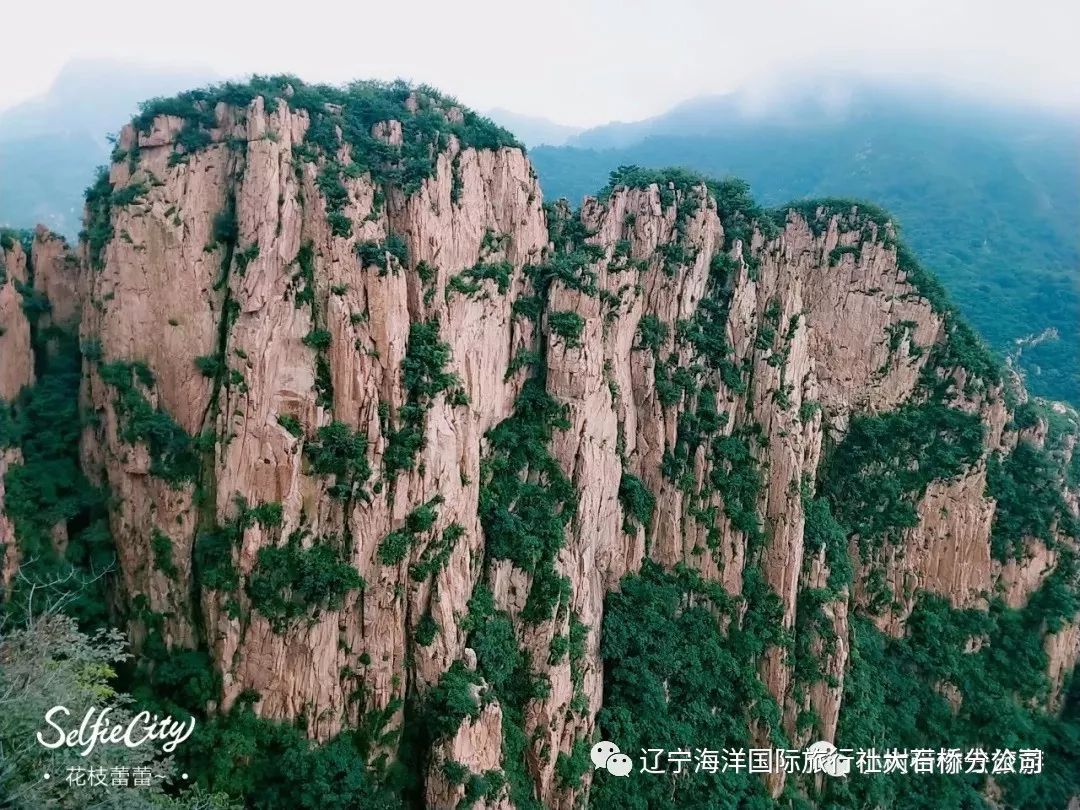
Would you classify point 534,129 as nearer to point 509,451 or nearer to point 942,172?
point 942,172

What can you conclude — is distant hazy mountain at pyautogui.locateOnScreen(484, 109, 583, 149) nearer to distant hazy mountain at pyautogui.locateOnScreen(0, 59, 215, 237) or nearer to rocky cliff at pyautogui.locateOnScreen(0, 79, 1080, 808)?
distant hazy mountain at pyautogui.locateOnScreen(0, 59, 215, 237)

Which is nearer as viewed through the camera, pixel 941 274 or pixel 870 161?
pixel 941 274

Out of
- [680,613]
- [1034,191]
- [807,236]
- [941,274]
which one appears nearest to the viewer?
[680,613]

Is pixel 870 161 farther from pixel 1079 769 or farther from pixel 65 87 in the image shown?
pixel 65 87

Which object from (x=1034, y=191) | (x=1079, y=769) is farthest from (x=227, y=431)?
(x=1034, y=191)

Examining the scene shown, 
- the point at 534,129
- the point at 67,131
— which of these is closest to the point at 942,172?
the point at 534,129

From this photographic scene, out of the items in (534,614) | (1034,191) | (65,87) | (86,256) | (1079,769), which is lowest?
(1079,769)

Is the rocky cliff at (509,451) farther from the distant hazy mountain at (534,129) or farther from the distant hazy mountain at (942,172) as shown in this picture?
the distant hazy mountain at (534,129)
